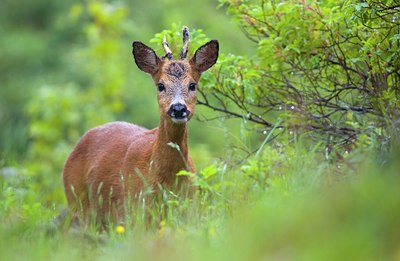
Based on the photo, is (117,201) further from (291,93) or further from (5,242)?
(5,242)

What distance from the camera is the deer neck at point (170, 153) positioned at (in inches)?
300

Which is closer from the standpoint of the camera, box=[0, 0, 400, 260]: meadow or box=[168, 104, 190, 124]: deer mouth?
box=[0, 0, 400, 260]: meadow

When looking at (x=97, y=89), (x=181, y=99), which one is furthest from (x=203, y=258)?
(x=97, y=89)

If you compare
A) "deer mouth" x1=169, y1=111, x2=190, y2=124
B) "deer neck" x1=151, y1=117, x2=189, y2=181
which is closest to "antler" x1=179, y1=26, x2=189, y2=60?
"deer neck" x1=151, y1=117, x2=189, y2=181

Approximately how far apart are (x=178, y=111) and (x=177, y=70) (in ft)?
1.86

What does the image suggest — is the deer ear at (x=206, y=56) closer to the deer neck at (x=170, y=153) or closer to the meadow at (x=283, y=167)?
the meadow at (x=283, y=167)

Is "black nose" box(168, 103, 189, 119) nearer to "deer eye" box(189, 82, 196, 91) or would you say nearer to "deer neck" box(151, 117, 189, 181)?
"deer neck" box(151, 117, 189, 181)

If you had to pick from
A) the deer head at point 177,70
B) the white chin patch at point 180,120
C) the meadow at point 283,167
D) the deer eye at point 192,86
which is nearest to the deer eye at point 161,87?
the deer head at point 177,70

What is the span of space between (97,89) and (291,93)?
937 centimetres

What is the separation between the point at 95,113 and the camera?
1546 cm

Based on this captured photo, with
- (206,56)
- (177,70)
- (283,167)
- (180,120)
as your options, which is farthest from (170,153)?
(283,167)

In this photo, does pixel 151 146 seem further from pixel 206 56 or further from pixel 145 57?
pixel 206 56

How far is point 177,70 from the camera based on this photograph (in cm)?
789

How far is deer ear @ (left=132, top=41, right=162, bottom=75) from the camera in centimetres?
800
